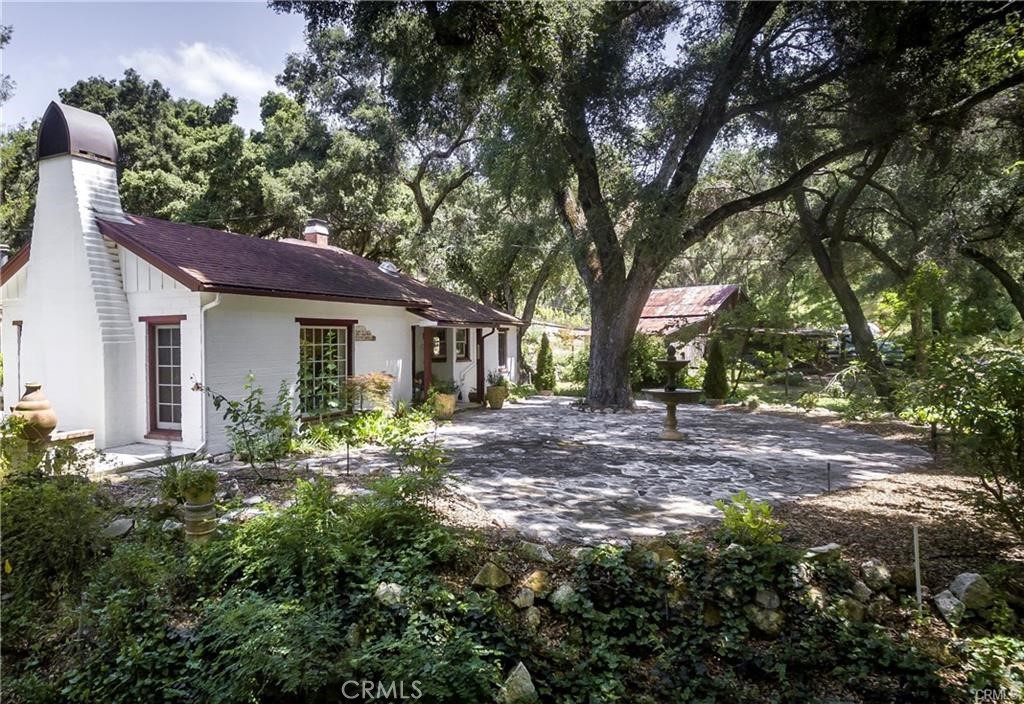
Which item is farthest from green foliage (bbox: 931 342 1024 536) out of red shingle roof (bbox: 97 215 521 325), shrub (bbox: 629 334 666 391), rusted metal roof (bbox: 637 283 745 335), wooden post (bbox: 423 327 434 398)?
rusted metal roof (bbox: 637 283 745 335)

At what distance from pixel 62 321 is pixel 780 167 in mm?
15722

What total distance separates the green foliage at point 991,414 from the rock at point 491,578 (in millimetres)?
3491

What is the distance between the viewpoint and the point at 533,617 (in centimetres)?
374

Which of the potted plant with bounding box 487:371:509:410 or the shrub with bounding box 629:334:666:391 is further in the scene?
the shrub with bounding box 629:334:666:391

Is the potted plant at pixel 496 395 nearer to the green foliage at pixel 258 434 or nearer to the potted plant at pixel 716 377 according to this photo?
the potted plant at pixel 716 377

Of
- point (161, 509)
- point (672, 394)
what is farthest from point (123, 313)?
point (672, 394)

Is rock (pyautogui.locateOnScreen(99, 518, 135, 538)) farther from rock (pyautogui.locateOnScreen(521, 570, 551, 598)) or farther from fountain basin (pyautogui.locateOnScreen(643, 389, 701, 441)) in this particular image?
fountain basin (pyautogui.locateOnScreen(643, 389, 701, 441))

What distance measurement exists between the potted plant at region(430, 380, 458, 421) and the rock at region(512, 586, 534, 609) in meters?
8.68

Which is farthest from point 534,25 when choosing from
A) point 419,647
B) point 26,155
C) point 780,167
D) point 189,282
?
point 26,155

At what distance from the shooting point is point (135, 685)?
338 cm

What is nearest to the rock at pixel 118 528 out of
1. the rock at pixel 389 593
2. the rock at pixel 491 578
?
the rock at pixel 389 593

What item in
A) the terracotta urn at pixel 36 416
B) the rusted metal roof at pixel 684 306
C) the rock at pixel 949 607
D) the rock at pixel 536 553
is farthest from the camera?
the rusted metal roof at pixel 684 306

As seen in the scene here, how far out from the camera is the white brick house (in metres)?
8.25

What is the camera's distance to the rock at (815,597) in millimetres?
3773
